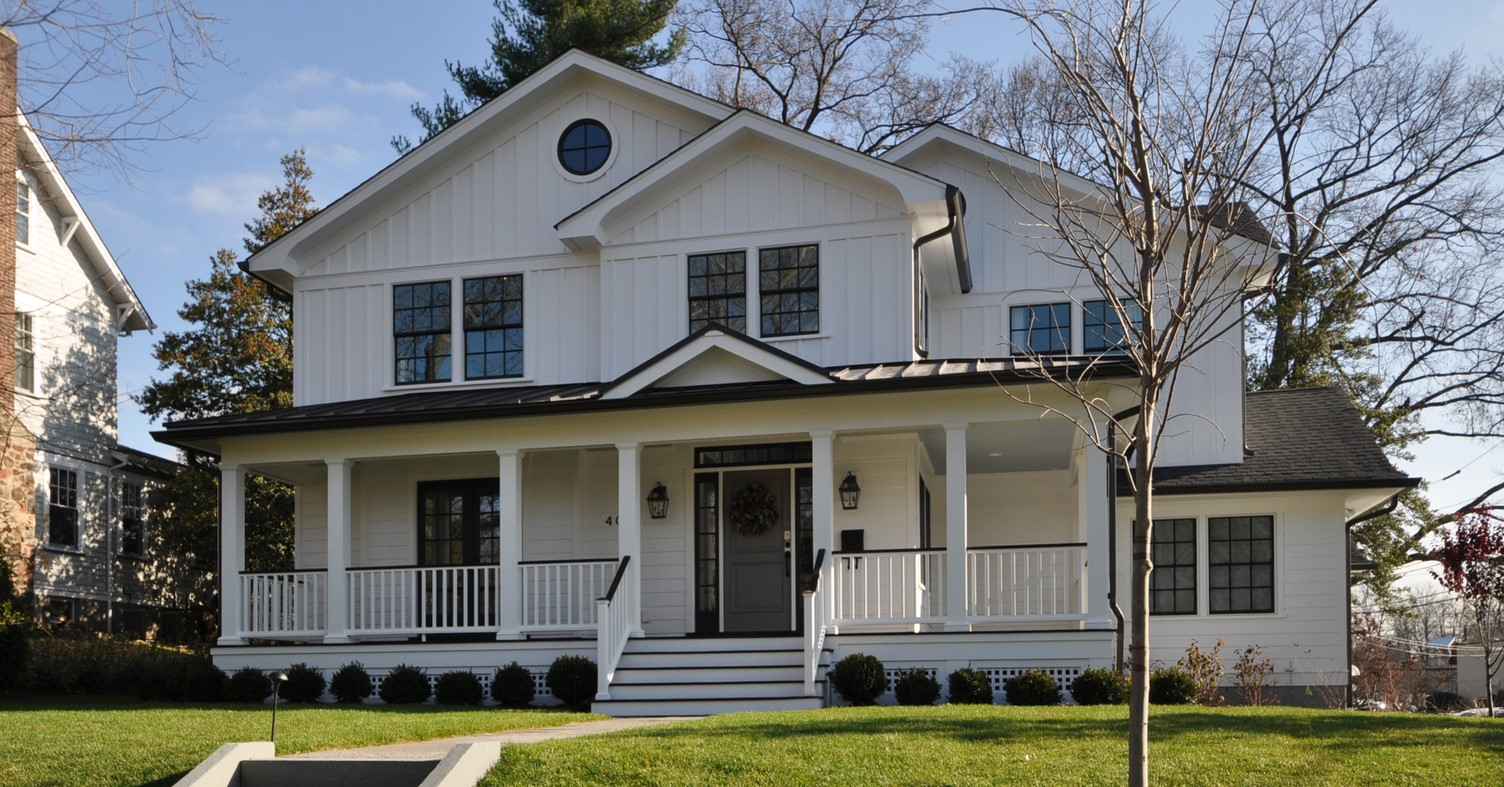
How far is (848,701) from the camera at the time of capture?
14836 millimetres

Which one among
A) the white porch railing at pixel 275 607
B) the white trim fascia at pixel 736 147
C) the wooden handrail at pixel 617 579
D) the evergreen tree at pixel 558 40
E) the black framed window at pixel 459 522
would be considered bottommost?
the white porch railing at pixel 275 607

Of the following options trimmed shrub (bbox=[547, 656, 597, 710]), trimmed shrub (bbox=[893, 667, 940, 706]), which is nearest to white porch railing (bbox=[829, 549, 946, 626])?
trimmed shrub (bbox=[893, 667, 940, 706])

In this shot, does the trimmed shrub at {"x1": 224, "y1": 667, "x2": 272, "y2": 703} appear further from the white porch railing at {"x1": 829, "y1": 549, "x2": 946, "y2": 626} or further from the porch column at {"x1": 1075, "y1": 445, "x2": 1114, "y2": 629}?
the porch column at {"x1": 1075, "y1": 445, "x2": 1114, "y2": 629}

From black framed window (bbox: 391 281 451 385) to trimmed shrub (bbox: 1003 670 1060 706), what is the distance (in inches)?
343

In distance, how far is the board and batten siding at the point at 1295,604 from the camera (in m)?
18.2

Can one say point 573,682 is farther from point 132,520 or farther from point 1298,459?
point 132,520

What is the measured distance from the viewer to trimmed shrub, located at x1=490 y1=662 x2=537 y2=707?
624 inches

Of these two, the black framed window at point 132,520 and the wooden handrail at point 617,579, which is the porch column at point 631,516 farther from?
the black framed window at point 132,520

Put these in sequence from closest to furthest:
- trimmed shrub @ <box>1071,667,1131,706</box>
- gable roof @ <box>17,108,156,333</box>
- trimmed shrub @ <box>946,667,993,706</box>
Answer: trimmed shrub @ <box>1071,667,1131,706</box>
trimmed shrub @ <box>946,667,993,706</box>
gable roof @ <box>17,108,156,333</box>

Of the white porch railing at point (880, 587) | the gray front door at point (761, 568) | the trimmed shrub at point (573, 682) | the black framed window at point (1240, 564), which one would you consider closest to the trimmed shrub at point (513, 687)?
the trimmed shrub at point (573, 682)

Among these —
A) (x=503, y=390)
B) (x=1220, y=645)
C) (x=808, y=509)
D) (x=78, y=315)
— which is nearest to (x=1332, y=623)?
(x=1220, y=645)

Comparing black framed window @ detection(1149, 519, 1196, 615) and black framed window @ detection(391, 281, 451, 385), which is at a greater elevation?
black framed window @ detection(391, 281, 451, 385)

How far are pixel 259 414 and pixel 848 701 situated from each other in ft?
28.1

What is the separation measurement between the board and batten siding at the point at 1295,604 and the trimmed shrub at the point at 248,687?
36.8ft
